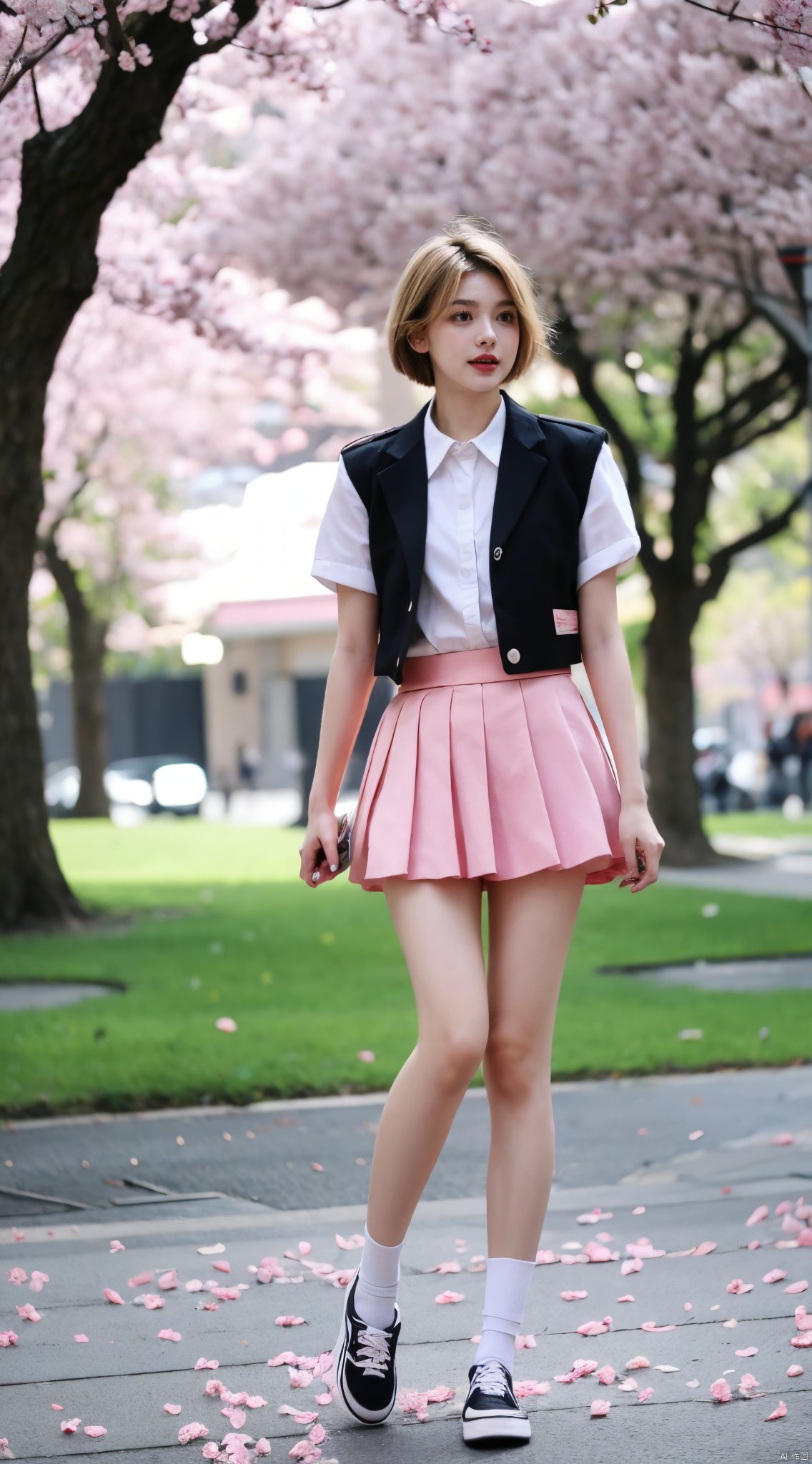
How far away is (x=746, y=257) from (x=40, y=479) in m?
6.02

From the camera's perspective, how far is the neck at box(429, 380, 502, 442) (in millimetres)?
3264

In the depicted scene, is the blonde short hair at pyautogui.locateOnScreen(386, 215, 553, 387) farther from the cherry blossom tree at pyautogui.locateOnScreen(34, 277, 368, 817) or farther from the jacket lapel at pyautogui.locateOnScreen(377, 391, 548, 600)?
the cherry blossom tree at pyautogui.locateOnScreen(34, 277, 368, 817)

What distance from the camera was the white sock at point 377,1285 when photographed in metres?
3.07

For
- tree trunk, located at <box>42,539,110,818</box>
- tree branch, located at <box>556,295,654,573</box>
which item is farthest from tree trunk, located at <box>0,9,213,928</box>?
tree trunk, located at <box>42,539,110,818</box>

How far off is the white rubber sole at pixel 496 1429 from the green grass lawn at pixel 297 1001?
239 cm

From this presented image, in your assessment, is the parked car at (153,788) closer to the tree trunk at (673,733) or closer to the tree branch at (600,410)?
the tree trunk at (673,733)

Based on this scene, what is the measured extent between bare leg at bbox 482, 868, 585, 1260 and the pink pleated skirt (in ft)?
0.23

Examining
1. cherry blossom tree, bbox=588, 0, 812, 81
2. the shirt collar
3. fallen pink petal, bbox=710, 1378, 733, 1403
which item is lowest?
fallen pink petal, bbox=710, 1378, 733, 1403

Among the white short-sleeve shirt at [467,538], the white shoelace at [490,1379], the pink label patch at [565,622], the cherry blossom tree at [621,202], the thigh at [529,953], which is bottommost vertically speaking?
the white shoelace at [490,1379]

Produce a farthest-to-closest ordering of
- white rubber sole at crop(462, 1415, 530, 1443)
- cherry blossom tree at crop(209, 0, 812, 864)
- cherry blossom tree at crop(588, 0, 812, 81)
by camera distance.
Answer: cherry blossom tree at crop(209, 0, 812, 864) → cherry blossom tree at crop(588, 0, 812, 81) → white rubber sole at crop(462, 1415, 530, 1443)

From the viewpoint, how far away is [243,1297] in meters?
3.82

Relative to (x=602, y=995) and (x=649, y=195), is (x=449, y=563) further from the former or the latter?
(x=649, y=195)

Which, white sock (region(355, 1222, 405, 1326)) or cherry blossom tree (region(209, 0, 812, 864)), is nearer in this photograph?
white sock (region(355, 1222, 405, 1326))

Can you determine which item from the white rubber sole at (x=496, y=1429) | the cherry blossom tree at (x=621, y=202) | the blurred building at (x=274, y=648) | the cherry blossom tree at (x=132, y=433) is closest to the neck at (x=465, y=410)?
the white rubber sole at (x=496, y=1429)
